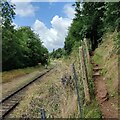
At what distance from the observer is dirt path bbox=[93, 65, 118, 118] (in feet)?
26.6

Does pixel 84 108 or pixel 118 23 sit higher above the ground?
pixel 118 23

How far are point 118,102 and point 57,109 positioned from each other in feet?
5.68

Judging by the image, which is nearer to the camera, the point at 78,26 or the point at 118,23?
the point at 118,23

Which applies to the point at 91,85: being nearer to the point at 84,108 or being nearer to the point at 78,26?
the point at 84,108

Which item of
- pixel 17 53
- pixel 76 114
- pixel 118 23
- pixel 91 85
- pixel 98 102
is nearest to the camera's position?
pixel 76 114

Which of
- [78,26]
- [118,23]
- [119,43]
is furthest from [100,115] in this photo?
[78,26]

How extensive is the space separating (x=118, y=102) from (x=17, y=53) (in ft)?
140

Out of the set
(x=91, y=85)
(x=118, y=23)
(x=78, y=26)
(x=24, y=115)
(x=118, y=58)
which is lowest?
(x=24, y=115)

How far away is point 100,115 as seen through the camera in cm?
788

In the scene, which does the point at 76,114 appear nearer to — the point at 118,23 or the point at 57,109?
the point at 57,109

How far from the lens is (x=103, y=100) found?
29.9 feet

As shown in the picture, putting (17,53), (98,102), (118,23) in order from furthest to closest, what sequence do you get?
1. (17,53)
2. (118,23)
3. (98,102)

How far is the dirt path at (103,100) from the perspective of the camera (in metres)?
8.11

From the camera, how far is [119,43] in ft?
34.4
